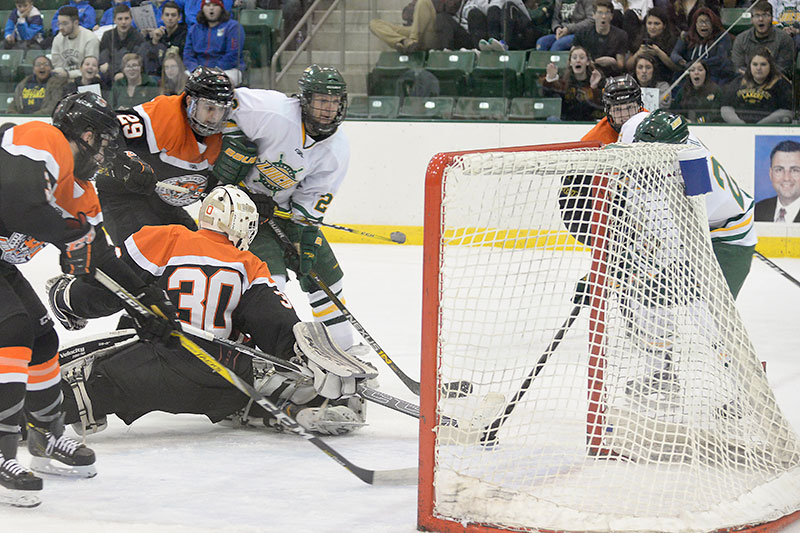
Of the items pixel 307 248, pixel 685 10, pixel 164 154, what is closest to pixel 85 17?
pixel 685 10

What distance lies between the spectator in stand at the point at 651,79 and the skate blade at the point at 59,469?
521 centimetres

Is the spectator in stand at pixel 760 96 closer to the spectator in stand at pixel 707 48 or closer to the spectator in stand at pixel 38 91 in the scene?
the spectator in stand at pixel 707 48

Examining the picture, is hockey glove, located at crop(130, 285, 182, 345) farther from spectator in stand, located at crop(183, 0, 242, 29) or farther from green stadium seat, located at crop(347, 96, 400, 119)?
spectator in stand, located at crop(183, 0, 242, 29)

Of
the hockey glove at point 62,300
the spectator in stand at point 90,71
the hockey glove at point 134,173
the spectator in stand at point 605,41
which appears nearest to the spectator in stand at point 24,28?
the spectator in stand at point 90,71

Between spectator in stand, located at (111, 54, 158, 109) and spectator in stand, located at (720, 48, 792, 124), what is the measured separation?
4159 millimetres

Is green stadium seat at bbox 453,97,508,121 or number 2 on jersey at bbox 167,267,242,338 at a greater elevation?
green stadium seat at bbox 453,97,508,121

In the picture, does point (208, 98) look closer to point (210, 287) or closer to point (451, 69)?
point (210, 287)

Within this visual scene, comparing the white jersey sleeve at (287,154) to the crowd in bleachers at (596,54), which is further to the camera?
the crowd in bleachers at (596,54)

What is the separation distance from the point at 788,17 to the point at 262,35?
12.2 ft

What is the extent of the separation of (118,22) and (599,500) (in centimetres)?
663

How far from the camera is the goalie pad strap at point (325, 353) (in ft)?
9.22

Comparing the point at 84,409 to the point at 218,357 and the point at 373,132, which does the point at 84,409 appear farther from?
the point at 373,132

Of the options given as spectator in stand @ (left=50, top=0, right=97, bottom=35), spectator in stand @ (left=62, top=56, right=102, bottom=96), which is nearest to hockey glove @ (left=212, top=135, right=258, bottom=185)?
spectator in stand @ (left=62, top=56, right=102, bottom=96)

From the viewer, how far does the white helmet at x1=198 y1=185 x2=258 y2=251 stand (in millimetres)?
2979
